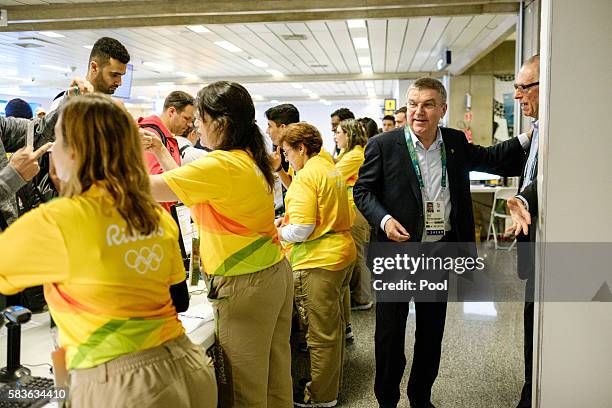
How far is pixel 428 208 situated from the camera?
8.82 ft

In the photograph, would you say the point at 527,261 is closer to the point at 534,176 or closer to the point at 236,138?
the point at 534,176

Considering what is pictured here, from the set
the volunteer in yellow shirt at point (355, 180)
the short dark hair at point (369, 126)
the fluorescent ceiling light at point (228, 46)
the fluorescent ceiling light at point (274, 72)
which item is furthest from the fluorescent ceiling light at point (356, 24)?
the fluorescent ceiling light at point (274, 72)

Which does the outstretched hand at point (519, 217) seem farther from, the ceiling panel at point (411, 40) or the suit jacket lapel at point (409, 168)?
the ceiling panel at point (411, 40)

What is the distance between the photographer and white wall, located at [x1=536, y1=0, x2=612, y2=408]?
85.4 inches

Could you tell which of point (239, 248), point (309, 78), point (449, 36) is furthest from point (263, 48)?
point (239, 248)

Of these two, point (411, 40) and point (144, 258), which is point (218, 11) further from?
point (144, 258)

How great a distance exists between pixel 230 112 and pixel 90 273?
94cm

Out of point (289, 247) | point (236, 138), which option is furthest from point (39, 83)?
point (236, 138)

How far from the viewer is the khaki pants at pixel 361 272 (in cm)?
502

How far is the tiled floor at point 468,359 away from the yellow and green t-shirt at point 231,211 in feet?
5.38

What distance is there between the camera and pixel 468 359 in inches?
154

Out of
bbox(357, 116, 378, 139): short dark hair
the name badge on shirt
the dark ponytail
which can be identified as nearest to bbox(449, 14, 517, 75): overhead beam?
bbox(357, 116, 378, 139): short dark hair

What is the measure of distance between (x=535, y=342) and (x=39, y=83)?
15.3 metres

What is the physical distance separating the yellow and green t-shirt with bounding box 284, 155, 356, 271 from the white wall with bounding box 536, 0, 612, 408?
114cm
